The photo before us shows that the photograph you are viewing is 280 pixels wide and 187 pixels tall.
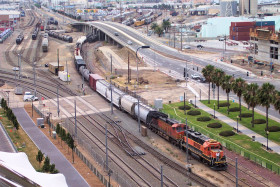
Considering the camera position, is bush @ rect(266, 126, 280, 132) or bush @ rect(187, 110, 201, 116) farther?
bush @ rect(187, 110, 201, 116)

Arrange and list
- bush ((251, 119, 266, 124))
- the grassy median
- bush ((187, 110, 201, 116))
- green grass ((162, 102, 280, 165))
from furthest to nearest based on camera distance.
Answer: bush ((187, 110, 201, 116)) < bush ((251, 119, 266, 124)) < green grass ((162, 102, 280, 165)) < the grassy median

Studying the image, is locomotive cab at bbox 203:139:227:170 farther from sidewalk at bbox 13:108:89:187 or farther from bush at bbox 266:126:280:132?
bush at bbox 266:126:280:132

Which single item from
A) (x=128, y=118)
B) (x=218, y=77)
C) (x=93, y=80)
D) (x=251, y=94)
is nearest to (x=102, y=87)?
(x=93, y=80)

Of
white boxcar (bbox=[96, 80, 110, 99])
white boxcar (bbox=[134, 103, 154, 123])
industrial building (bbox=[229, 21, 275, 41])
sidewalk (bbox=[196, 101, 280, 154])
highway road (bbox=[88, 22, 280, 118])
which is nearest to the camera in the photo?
sidewalk (bbox=[196, 101, 280, 154])

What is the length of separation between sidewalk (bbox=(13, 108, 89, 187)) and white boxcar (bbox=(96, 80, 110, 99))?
1449 cm

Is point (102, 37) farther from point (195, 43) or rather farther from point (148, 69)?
point (148, 69)

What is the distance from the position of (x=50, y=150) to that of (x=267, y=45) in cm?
7712

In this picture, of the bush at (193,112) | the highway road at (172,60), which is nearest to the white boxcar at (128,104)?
the bush at (193,112)

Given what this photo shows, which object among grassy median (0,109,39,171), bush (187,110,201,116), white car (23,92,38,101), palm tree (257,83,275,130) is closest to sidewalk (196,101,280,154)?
bush (187,110,201,116)

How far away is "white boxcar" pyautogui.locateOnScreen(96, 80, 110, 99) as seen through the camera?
3319 inches

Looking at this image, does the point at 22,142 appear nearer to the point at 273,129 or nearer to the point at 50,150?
the point at 50,150

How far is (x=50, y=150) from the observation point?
185 feet

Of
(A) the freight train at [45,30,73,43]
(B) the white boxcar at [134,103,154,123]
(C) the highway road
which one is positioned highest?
(A) the freight train at [45,30,73,43]

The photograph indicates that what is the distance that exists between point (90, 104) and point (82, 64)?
107 feet
